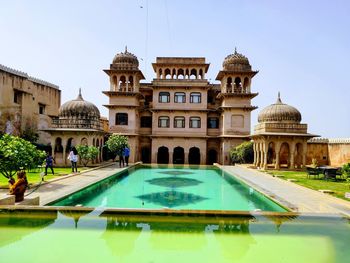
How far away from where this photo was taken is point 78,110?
2445 cm

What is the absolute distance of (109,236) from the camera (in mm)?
6160

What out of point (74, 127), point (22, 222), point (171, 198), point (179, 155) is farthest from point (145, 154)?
point (22, 222)

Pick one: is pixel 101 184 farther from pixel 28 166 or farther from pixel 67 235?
pixel 67 235

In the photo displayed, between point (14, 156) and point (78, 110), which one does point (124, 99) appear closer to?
point (78, 110)

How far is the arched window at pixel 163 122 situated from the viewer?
32.0 m

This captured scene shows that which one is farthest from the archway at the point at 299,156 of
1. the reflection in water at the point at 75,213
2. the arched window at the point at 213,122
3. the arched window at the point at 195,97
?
the reflection in water at the point at 75,213

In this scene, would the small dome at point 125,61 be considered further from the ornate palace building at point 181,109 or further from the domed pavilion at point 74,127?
the domed pavilion at point 74,127

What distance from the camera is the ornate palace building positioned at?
99.3ft

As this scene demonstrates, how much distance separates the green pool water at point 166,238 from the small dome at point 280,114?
61.9ft

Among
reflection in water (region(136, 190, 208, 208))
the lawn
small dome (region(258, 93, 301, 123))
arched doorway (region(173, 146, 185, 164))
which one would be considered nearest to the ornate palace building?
arched doorway (region(173, 146, 185, 164))

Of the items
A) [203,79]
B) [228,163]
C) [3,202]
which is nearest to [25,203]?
[3,202]

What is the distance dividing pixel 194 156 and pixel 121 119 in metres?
8.44

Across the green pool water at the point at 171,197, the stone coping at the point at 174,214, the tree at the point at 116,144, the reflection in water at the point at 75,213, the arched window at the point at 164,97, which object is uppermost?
the arched window at the point at 164,97

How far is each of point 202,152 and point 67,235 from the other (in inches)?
1024
